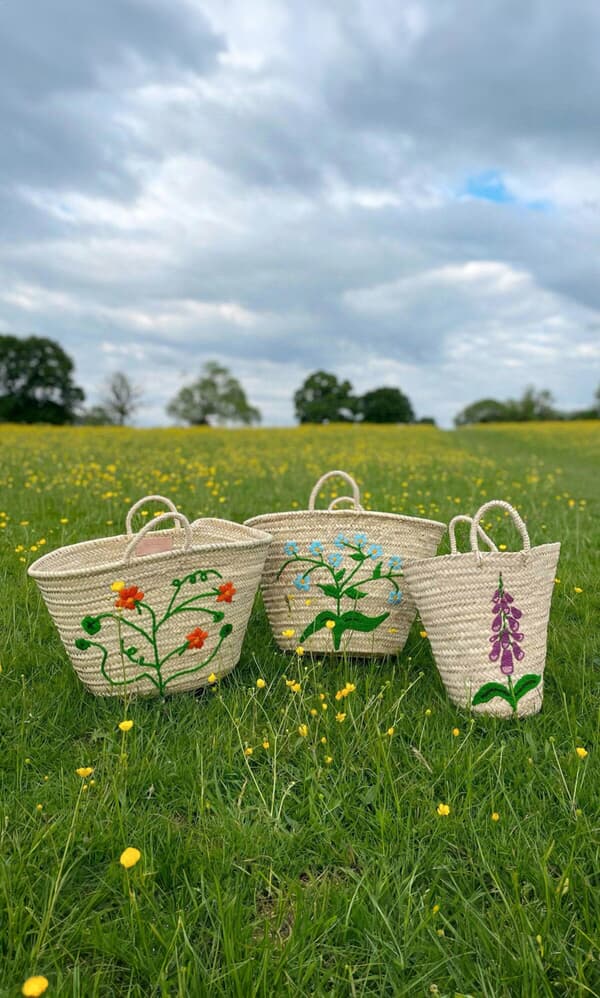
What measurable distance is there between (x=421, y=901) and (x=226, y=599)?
1.32m

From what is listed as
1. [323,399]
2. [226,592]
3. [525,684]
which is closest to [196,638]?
[226,592]

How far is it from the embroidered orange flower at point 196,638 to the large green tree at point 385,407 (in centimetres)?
7070

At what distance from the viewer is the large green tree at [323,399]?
6981 centimetres

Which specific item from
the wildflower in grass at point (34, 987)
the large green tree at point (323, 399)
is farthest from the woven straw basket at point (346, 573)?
the large green tree at point (323, 399)

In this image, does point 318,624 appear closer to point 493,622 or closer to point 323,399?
point 493,622

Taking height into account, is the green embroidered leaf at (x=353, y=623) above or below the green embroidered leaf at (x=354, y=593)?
below

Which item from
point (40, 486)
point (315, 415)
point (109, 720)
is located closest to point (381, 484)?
point (40, 486)

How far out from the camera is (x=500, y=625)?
98.5 inches

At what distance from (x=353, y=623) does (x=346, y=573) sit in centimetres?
23

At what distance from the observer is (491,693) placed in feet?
8.24

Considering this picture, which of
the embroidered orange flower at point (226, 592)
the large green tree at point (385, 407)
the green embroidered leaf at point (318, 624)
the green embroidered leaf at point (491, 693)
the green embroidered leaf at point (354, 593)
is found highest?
the large green tree at point (385, 407)

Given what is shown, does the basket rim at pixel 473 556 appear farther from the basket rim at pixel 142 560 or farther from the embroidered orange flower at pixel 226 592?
the embroidered orange flower at pixel 226 592

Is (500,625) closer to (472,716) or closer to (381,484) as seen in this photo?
(472,716)

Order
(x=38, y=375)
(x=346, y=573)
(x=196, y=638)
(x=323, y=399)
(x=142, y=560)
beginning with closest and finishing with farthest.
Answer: (x=142, y=560)
(x=196, y=638)
(x=346, y=573)
(x=38, y=375)
(x=323, y=399)
